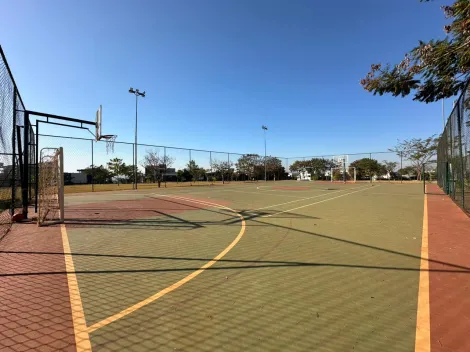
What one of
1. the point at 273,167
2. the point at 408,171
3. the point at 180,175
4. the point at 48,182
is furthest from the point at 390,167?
the point at 48,182

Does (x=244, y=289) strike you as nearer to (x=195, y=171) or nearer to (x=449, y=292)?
(x=449, y=292)

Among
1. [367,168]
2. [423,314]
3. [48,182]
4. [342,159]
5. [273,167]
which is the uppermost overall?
[342,159]

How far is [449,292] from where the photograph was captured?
3.90m

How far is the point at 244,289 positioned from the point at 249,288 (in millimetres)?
79

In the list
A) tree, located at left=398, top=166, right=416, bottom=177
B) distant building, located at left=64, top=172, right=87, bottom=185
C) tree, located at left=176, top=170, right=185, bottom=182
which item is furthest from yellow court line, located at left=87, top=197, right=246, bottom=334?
tree, located at left=398, top=166, right=416, bottom=177

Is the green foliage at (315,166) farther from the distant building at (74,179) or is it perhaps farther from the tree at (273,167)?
the distant building at (74,179)

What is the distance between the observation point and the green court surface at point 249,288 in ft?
9.37

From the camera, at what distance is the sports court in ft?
9.37

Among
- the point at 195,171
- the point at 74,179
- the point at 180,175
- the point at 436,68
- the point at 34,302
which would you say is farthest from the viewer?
the point at 180,175

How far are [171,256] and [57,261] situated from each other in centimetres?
212

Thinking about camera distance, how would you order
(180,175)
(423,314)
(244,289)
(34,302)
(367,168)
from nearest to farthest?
(423,314) < (34,302) < (244,289) < (180,175) < (367,168)

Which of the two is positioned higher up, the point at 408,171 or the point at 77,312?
the point at 408,171

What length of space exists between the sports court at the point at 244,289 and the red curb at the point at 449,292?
8.9 inches

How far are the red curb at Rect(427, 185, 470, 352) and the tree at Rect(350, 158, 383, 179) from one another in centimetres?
5459
